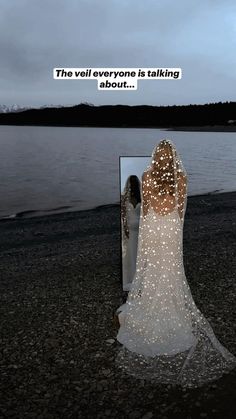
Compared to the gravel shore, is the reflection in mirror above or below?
above

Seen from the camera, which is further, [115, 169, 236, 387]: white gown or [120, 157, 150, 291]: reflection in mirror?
[120, 157, 150, 291]: reflection in mirror

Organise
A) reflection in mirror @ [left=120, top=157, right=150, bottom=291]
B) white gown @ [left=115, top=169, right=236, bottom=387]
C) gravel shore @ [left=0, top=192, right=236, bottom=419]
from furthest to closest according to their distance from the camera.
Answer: reflection in mirror @ [left=120, top=157, right=150, bottom=291] → white gown @ [left=115, top=169, right=236, bottom=387] → gravel shore @ [left=0, top=192, right=236, bottom=419]

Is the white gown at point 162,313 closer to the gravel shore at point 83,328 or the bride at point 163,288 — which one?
the bride at point 163,288

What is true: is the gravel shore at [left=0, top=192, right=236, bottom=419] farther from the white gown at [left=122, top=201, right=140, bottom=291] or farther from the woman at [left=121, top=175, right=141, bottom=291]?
the woman at [left=121, top=175, right=141, bottom=291]

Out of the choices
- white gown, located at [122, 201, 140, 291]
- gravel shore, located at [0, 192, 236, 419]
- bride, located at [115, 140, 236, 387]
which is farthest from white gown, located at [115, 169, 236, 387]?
white gown, located at [122, 201, 140, 291]

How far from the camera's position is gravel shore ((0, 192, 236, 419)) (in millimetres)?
5250

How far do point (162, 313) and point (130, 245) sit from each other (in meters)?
2.31

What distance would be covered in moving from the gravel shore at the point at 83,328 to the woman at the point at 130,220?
0.79 m

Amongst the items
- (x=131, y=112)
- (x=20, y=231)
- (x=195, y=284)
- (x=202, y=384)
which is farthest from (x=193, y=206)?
(x=131, y=112)

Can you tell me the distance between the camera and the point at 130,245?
8.65m

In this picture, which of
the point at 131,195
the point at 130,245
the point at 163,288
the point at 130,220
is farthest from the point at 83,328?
the point at 131,195

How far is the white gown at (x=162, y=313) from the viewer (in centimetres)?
628

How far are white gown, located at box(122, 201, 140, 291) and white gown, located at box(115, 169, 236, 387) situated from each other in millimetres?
1688

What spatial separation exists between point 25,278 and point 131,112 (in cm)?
13273
